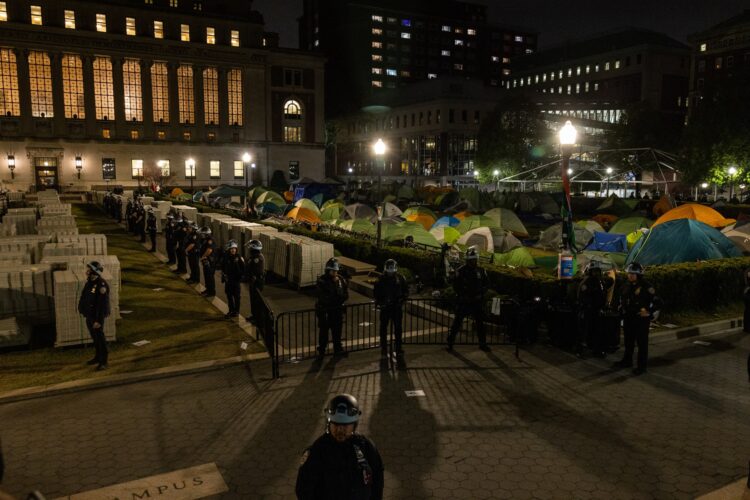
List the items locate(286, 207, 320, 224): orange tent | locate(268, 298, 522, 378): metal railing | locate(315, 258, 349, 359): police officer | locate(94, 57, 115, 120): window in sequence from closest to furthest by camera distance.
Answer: locate(315, 258, 349, 359): police officer
locate(268, 298, 522, 378): metal railing
locate(286, 207, 320, 224): orange tent
locate(94, 57, 115, 120): window

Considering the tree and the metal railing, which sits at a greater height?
the tree

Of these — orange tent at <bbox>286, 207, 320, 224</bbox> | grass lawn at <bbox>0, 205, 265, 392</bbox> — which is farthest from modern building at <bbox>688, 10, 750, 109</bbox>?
grass lawn at <bbox>0, 205, 265, 392</bbox>

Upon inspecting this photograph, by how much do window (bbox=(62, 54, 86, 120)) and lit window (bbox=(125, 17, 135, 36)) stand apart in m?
6.88

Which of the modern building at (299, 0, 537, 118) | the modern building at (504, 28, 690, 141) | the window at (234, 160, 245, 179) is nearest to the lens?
the window at (234, 160, 245, 179)

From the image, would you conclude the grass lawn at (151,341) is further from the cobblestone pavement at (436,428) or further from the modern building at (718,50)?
the modern building at (718,50)

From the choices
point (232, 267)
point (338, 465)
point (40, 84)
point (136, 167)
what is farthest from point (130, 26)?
point (338, 465)

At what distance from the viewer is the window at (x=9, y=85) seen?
64.6 meters

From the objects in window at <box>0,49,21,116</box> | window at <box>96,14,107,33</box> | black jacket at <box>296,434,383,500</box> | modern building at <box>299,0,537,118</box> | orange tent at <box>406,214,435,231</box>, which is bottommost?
orange tent at <box>406,214,435,231</box>

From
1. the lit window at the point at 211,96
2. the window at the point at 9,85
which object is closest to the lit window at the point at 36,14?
the window at the point at 9,85

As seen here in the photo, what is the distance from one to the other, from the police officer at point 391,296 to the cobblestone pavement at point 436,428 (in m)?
0.67

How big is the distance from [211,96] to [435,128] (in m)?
37.3

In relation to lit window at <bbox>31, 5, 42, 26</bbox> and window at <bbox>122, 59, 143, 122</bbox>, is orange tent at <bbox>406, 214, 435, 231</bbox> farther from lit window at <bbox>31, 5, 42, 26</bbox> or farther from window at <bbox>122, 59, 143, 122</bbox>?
lit window at <bbox>31, 5, 42, 26</bbox>

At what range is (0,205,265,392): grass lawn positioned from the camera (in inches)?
394

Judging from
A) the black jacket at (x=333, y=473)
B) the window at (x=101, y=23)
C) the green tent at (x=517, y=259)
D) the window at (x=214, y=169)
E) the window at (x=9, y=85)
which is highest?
the window at (x=101, y=23)
